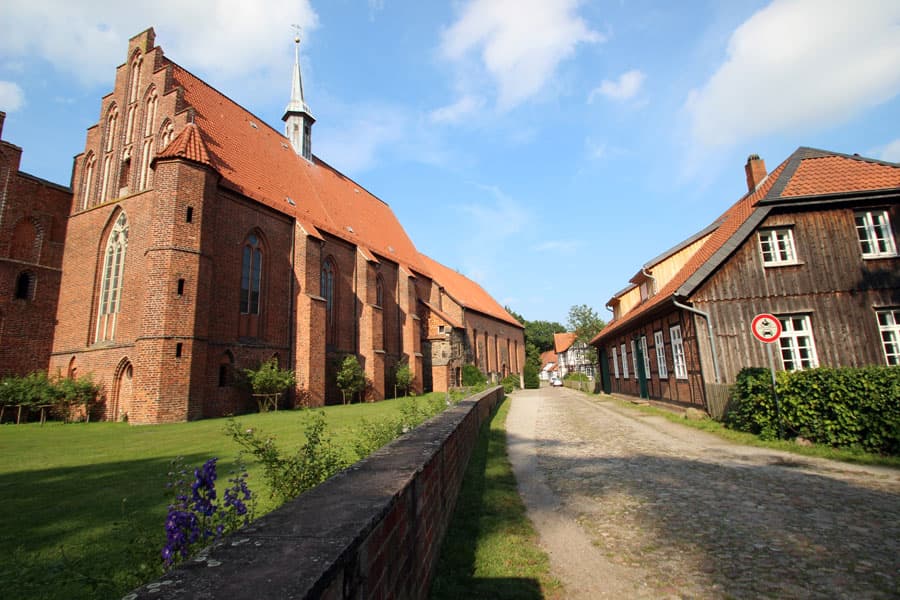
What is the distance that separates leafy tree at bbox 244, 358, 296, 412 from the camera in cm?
1700

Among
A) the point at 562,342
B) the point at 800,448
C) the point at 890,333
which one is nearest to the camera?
the point at 800,448

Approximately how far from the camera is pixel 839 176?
525 inches

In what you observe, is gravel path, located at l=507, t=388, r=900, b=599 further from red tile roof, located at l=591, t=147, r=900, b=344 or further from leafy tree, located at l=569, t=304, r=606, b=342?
leafy tree, located at l=569, t=304, r=606, b=342

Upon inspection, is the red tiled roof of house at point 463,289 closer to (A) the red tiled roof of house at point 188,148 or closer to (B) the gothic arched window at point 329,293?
(B) the gothic arched window at point 329,293

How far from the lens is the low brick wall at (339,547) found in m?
1.29

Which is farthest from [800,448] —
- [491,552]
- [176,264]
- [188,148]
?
[188,148]

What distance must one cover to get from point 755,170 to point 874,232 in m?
4.93

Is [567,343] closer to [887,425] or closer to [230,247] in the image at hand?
[230,247]

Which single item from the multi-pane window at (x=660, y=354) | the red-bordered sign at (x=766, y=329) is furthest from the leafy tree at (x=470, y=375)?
the red-bordered sign at (x=766, y=329)

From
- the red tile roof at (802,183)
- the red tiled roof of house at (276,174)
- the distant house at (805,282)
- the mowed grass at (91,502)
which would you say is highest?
the red tiled roof of house at (276,174)

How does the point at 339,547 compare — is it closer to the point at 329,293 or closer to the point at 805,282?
the point at 805,282

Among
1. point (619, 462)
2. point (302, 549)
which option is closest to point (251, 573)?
point (302, 549)

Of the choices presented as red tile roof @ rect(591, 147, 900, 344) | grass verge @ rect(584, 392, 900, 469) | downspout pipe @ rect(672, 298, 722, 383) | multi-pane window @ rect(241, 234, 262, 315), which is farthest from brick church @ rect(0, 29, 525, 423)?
red tile roof @ rect(591, 147, 900, 344)

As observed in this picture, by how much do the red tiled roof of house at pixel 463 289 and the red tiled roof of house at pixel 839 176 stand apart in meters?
26.3
